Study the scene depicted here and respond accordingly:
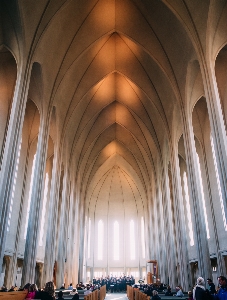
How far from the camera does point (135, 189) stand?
121ft

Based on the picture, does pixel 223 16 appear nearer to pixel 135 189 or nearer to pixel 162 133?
pixel 162 133

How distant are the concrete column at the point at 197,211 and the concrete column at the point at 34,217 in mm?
6958

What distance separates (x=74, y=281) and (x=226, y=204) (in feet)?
64.1

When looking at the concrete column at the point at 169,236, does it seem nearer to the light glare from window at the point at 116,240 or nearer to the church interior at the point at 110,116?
the church interior at the point at 110,116

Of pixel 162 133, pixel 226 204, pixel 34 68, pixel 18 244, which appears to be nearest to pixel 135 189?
pixel 162 133

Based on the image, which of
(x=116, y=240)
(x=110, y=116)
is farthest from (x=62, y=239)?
(x=116, y=240)

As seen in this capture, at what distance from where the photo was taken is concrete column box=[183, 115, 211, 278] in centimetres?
1210

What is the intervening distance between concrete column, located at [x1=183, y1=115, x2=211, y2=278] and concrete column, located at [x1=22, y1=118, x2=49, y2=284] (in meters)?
6.96

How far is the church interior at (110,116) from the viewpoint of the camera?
1185 centimetres

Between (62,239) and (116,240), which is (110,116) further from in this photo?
(116,240)

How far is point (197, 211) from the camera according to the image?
42.4 ft

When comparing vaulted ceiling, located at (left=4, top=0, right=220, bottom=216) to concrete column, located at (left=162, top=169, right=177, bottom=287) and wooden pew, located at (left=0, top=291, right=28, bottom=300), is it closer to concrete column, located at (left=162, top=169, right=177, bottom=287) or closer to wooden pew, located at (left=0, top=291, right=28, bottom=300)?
concrete column, located at (left=162, top=169, right=177, bottom=287)

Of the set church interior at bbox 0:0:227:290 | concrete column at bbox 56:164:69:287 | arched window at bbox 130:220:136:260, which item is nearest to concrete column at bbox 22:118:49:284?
church interior at bbox 0:0:227:290

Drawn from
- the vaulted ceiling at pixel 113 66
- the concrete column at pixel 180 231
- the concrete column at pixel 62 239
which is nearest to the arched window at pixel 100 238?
the vaulted ceiling at pixel 113 66
